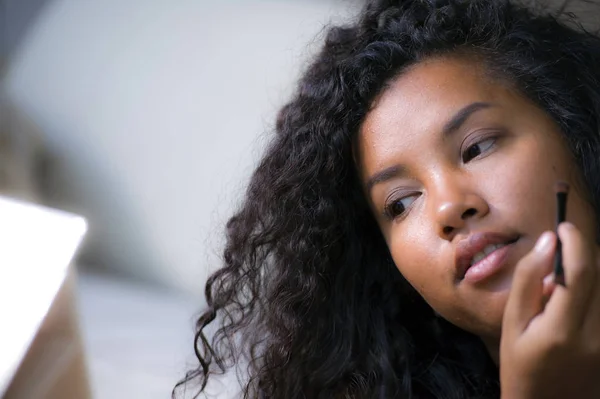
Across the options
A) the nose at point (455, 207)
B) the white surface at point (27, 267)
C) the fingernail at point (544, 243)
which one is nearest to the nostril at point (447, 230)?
the nose at point (455, 207)

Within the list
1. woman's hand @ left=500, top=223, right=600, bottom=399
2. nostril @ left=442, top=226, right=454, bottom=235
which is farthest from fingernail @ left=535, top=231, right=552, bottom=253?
nostril @ left=442, top=226, right=454, bottom=235

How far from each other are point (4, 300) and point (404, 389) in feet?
1.53

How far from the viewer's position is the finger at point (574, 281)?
70cm

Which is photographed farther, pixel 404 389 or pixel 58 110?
pixel 58 110

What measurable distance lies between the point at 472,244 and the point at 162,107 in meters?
0.72

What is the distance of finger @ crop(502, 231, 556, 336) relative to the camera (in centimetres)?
72

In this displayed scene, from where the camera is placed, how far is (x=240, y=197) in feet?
3.90

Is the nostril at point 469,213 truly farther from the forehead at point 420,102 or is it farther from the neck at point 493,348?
the neck at point 493,348

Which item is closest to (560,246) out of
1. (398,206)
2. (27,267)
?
(398,206)

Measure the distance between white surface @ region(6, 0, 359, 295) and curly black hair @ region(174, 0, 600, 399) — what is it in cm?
23

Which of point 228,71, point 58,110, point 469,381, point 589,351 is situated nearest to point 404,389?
point 469,381

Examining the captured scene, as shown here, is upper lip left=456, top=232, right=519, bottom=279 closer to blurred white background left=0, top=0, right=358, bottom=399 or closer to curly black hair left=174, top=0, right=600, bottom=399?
curly black hair left=174, top=0, right=600, bottom=399

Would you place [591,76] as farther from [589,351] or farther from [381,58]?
[589,351]

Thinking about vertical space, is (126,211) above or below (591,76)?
below
